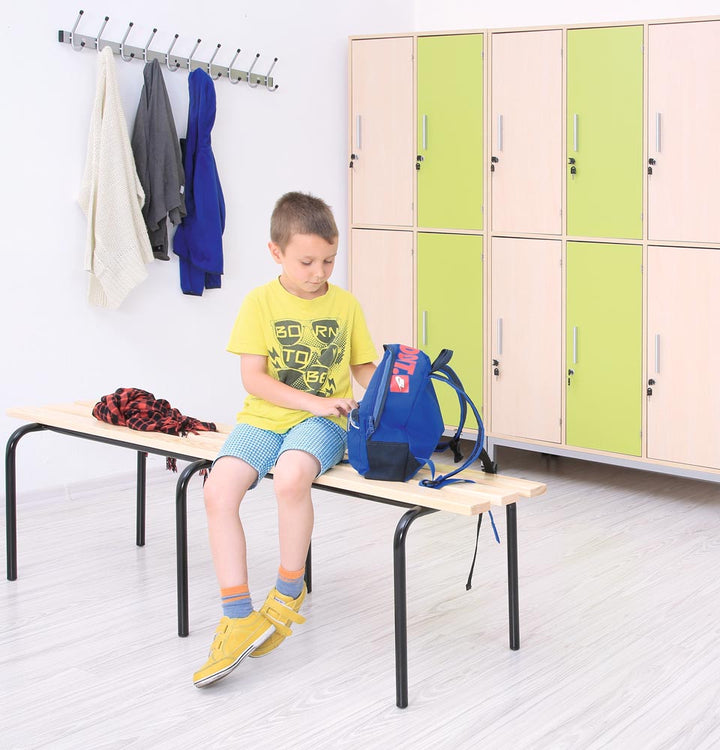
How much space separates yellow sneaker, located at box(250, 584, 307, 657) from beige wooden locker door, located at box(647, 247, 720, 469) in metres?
1.93

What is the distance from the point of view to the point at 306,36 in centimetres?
447

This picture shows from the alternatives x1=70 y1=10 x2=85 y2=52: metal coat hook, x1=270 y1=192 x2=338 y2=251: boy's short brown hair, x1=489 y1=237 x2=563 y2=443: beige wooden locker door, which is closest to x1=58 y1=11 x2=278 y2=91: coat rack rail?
x1=70 y1=10 x2=85 y2=52: metal coat hook

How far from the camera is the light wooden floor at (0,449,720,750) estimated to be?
6.89 feet

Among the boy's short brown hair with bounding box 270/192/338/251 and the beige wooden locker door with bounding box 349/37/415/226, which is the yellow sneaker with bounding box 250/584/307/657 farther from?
the beige wooden locker door with bounding box 349/37/415/226

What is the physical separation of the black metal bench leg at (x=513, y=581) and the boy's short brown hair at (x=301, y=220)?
0.77 m

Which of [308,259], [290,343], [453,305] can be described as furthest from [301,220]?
[453,305]

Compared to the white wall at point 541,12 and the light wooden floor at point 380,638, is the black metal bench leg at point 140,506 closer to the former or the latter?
the light wooden floor at point 380,638

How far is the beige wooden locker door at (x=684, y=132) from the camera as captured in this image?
3.58 m

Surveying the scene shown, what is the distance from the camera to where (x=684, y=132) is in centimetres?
365

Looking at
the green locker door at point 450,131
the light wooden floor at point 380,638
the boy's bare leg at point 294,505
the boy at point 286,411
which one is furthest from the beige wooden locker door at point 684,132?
the boy's bare leg at point 294,505

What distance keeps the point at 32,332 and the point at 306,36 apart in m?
1.75

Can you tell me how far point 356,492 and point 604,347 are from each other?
187 centimetres

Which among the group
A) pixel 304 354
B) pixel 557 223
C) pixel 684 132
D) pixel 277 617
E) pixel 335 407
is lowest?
pixel 277 617

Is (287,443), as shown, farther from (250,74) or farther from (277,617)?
(250,74)
